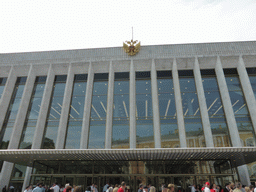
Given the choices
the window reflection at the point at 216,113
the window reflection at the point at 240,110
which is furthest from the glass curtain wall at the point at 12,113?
the window reflection at the point at 240,110

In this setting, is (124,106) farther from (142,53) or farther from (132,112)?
(142,53)

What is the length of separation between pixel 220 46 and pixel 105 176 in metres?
20.4

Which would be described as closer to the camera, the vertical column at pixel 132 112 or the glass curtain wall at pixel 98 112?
the vertical column at pixel 132 112

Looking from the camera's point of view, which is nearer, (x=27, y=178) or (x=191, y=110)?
(x=27, y=178)

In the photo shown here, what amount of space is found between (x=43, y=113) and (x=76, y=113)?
3790 millimetres

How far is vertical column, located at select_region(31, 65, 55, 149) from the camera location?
2018cm

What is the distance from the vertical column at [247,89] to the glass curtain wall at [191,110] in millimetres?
5464

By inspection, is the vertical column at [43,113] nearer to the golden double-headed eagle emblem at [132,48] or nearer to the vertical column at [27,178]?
the vertical column at [27,178]

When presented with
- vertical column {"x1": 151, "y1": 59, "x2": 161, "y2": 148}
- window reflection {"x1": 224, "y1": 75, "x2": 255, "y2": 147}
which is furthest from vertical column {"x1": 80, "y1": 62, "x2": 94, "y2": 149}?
window reflection {"x1": 224, "y1": 75, "x2": 255, "y2": 147}

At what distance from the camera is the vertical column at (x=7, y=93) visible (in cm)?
2242

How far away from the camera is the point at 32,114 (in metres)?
23.2

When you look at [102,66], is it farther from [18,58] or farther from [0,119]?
[0,119]

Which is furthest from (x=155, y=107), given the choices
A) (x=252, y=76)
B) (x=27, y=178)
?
(x=27, y=178)

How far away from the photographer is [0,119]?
22109 millimetres
